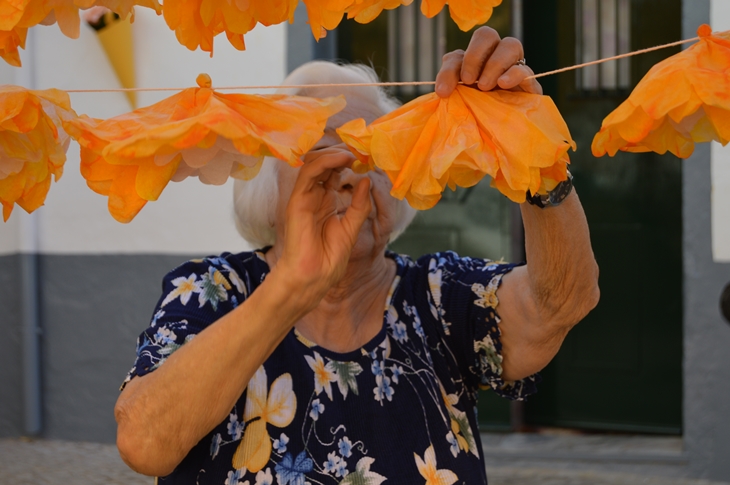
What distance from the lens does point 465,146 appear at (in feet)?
3.08

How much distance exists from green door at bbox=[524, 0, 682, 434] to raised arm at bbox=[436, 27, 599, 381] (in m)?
2.56

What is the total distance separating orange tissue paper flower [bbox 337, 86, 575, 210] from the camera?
3.02ft

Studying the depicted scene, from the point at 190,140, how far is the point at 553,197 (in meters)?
0.72

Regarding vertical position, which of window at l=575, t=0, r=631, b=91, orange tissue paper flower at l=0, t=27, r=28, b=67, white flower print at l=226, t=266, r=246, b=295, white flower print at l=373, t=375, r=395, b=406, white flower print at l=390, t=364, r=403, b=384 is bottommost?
white flower print at l=373, t=375, r=395, b=406

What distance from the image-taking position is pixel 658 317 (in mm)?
3965

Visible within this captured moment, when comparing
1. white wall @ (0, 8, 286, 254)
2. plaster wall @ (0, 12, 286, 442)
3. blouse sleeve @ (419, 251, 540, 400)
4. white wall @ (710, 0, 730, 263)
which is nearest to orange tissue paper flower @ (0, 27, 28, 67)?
blouse sleeve @ (419, 251, 540, 400)

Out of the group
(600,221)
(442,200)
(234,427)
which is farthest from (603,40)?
(234,427)

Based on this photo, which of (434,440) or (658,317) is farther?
(658,317)

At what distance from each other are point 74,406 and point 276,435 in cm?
339

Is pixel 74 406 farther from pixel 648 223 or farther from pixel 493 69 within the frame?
pixel 493 69

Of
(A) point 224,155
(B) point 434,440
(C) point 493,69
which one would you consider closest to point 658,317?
(B) point 434,440

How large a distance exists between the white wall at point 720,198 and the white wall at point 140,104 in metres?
2.20

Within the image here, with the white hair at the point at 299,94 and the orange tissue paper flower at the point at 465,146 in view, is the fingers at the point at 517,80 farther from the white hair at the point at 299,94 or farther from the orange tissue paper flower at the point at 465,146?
the white hair at the point at 299,94

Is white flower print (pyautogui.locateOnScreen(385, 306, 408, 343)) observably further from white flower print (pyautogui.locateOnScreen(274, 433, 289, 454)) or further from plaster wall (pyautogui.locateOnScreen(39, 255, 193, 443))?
plaster wall (pyautogui.locateOnScreen(39, 255, 193, 443))
